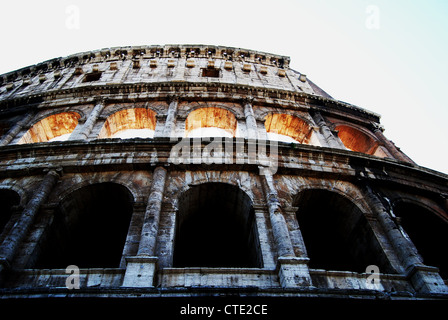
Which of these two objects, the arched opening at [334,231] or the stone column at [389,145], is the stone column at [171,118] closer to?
the arched opening at [334,231]

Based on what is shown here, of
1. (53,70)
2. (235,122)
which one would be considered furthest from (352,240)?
(53,70)

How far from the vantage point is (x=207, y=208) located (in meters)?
8.26

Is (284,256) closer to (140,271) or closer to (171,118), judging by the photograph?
(140,271)

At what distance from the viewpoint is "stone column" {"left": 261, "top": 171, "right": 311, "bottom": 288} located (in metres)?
5.59

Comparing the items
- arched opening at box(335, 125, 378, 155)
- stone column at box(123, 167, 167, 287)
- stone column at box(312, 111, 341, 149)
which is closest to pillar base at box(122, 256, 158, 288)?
stone column at box(123, 167, 167, 287)

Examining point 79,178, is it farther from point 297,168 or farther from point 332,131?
point 332,131

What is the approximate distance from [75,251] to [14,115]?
7.40m

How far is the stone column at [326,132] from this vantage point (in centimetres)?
1049

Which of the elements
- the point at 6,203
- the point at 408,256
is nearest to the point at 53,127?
the point at 6,203

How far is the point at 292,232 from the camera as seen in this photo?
22.6ft

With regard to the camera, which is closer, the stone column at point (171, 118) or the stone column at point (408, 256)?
the stone column at point (408, 256)

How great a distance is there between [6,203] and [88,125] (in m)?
3.41

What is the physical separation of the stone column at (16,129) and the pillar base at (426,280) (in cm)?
1118

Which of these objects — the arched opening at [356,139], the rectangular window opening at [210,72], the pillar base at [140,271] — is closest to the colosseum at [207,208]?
the pillar base at [140,271]
